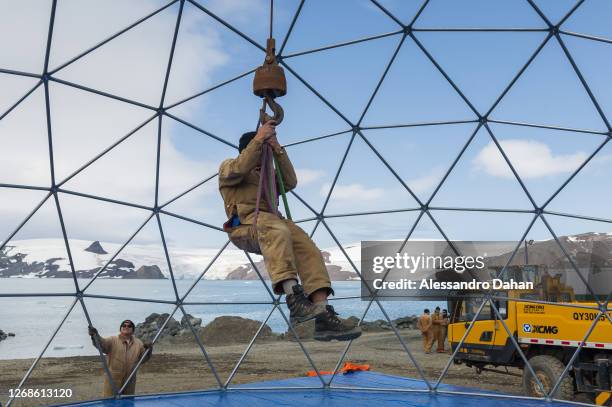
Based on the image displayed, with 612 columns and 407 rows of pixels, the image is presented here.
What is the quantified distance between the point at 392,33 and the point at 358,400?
7517mm

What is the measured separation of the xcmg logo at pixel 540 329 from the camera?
14.9 m

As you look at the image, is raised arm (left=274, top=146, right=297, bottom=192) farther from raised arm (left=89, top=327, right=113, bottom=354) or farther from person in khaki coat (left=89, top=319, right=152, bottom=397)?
person in khaki coat (left=89, top=319, right=152, bottom=397)

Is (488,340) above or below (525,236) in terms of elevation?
below

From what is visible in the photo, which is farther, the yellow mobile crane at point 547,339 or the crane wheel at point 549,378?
the crane wheel at point 549,378

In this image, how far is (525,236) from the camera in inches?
540

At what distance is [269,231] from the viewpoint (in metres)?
6.76

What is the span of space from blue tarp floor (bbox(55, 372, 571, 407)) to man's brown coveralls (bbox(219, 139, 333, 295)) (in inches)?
222

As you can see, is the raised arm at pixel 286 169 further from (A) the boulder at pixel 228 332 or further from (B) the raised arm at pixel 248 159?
(A) the boulder at pixel 228 332

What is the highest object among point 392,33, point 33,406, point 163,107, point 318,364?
point 392,33

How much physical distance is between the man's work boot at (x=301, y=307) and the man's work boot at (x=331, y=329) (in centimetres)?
7

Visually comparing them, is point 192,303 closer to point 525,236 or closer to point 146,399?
point 146,399

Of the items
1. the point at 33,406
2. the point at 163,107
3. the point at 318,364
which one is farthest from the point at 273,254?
the point at 318,364

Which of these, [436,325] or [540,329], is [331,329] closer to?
[540,329]

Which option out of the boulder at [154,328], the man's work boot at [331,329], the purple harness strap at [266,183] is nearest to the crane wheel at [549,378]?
the man's work boot at [331,329]
